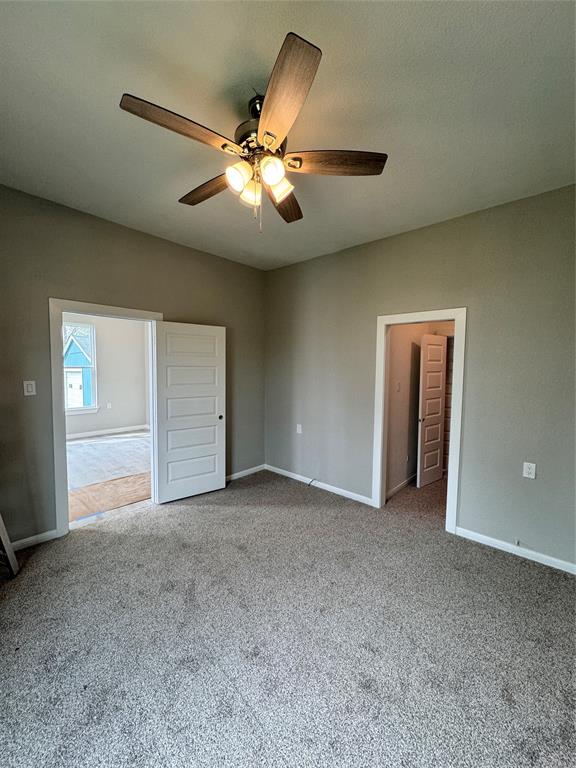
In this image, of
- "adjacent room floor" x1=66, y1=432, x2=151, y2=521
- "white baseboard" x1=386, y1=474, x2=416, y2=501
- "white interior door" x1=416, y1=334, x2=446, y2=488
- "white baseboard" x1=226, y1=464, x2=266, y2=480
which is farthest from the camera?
"white baseboard" x1=226, y1=464, x2=266, y2=480

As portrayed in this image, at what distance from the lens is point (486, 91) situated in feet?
5.18

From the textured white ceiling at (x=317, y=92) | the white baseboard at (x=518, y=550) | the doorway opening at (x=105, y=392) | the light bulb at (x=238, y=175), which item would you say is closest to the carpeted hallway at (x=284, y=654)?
the white baseboard at (x=518, y=550)

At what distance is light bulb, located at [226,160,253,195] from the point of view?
161cm

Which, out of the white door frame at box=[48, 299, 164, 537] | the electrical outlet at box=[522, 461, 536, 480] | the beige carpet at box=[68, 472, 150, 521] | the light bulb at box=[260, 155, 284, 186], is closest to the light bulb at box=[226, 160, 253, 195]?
the light bulb at box=[260, 155, 284, 186]

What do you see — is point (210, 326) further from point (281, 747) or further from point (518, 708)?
point (518, 708)

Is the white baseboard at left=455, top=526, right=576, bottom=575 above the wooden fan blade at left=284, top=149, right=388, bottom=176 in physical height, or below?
below

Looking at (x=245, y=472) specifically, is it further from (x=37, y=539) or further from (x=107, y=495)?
(x=37, y=539)

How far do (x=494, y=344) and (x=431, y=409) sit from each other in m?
1.57

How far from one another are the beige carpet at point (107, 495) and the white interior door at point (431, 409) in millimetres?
3405

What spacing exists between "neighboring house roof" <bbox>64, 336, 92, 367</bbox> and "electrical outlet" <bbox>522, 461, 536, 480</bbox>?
25.5 ft

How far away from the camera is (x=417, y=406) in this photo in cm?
434

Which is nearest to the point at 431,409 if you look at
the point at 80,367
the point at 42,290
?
the point at 42,290

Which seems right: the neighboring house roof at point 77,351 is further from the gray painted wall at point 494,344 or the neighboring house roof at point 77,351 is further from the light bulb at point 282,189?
the light bulb at point 282,189

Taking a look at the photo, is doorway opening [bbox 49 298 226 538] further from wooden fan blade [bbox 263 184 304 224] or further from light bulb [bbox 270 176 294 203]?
light bulb [bbox 270 176 294 203]
